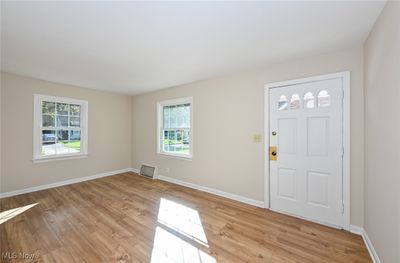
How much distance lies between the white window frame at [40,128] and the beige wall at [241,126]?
6.76 feet

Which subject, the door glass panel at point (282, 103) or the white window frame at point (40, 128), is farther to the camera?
the white window frame at point (40, 128)

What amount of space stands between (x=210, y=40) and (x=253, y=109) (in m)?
1.41

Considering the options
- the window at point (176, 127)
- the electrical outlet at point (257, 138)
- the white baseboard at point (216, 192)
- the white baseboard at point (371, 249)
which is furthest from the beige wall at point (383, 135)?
the window at point (176, 127)

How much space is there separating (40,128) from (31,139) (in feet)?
0.88

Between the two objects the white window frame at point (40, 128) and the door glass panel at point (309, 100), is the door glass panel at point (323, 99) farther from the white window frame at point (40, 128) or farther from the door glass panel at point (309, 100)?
the white window frame at point (40, 128)

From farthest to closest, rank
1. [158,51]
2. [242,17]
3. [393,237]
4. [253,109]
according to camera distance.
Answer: [253,109] < [158,51] < [242,17] < [393,237]

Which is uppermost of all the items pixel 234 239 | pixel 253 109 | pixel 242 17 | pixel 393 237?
pixel 242 17

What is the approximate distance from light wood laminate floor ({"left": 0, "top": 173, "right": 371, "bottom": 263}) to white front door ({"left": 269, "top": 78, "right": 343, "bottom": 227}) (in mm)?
230

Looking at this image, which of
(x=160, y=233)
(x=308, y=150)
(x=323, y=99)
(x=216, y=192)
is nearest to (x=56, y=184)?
(x=160, y=233)

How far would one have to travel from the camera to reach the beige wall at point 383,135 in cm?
130

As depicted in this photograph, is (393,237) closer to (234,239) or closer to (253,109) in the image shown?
(234,239)

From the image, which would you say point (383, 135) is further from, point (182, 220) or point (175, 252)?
point (182, 220)

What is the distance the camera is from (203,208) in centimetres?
284

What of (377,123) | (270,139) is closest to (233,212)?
(270,139)
